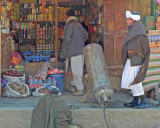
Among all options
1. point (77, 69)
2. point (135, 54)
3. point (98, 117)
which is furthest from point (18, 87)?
point (135, 54)

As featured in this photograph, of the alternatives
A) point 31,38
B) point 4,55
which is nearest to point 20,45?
point 31,38

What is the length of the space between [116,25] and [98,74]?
1.51 meters

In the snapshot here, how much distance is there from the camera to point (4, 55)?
26.1 feet

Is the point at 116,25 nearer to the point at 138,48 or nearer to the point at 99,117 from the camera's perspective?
the point at 138,48

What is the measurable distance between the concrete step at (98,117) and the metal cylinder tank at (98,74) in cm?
31

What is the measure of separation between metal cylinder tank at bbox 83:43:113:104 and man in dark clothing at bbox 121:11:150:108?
0.44 m

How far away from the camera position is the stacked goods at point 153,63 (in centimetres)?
727

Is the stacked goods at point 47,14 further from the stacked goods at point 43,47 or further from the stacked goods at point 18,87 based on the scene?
the stacked goods at point 18,87

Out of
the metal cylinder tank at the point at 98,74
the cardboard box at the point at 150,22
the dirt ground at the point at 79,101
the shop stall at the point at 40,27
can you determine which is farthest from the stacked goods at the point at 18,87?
the cardboard box at the point at 150,22

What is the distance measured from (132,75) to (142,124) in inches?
39.9

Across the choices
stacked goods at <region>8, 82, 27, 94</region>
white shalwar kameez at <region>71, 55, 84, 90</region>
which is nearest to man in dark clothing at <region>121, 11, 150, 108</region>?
white shalwar kameez at <region>71, 55, 84, 90</region>

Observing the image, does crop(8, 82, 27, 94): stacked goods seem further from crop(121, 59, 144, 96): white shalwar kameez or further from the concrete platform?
crop(121, 59, 144, 96): white shalwar kameez

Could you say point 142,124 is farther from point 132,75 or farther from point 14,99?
point 14,99

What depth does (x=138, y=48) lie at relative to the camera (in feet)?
19.4
